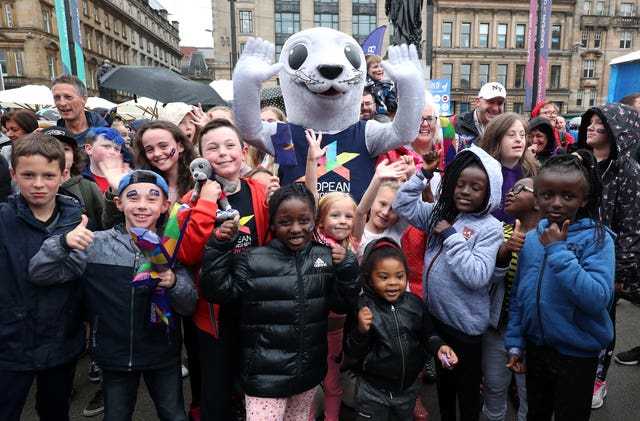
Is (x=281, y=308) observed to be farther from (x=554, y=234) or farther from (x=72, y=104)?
(x=72, y=104)

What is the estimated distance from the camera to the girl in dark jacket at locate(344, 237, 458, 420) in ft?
6.66

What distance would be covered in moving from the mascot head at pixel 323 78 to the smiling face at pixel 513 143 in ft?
3.21

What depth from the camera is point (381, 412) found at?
2076mm

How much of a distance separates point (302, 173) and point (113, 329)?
1.39 m

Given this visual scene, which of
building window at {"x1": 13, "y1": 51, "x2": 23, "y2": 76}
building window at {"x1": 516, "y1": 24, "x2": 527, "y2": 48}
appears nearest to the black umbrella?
building window at {"x1": 13, "y1": 51, "x2": 23, "y2": 76}

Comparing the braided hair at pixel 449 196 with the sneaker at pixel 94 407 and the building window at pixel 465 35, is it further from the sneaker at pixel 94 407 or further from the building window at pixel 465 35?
the building window at pixel 465 35

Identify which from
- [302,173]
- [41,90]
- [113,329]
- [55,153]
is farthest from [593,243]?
[41,90]

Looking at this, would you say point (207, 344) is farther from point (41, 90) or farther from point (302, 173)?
point (41, 90)

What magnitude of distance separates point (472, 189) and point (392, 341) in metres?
0.85

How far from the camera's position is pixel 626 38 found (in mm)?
37062

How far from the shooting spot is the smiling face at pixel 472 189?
2105 millimetres


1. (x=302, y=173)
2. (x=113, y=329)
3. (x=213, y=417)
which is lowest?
(x=213, y=417)

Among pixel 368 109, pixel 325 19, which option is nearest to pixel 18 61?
pixel 325 19

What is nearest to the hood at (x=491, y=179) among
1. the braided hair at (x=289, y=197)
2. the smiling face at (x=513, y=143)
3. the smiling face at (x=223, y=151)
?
the smiling face at (x=513, y=143)
